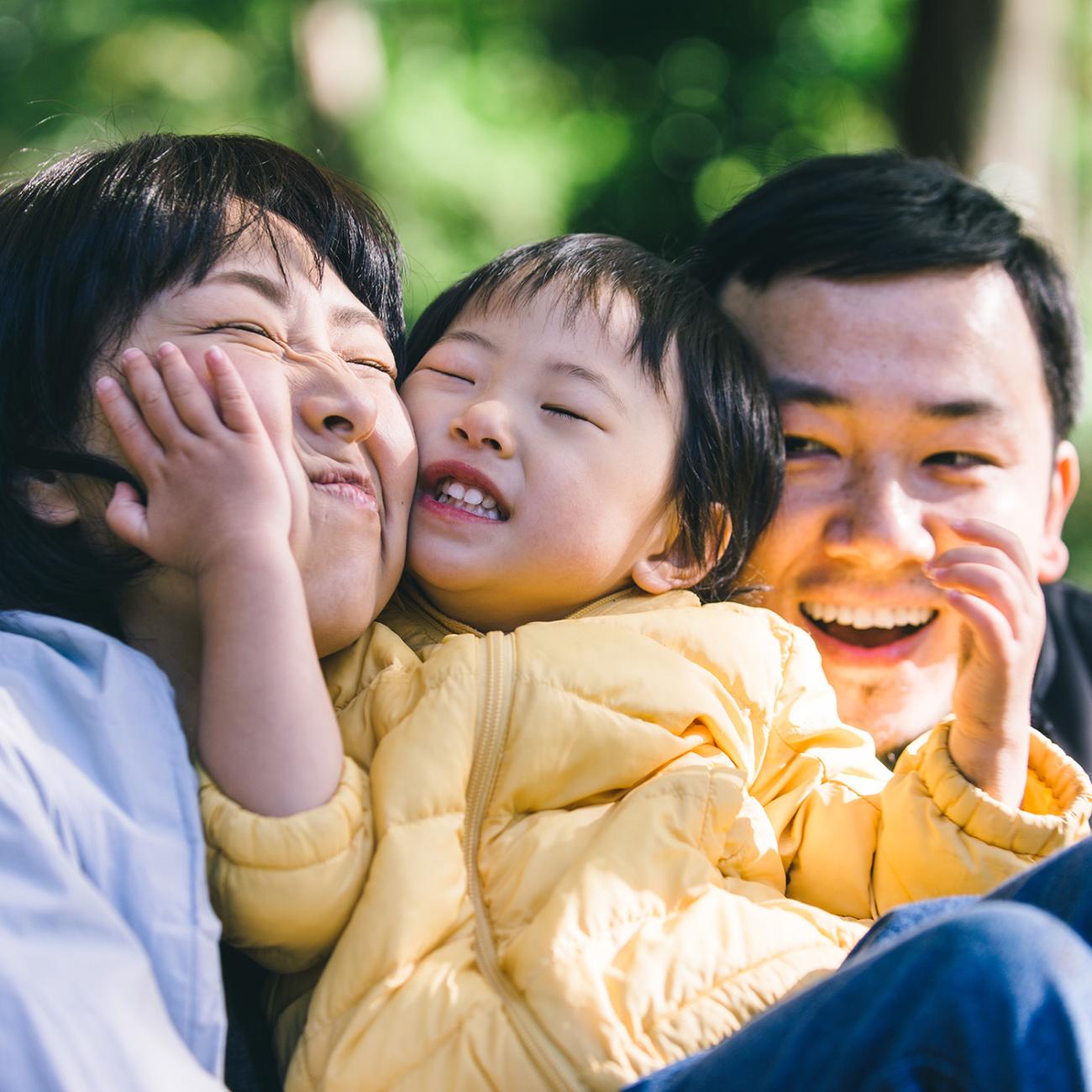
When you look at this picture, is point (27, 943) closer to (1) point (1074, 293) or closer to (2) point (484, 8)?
(1) point (1074, 293)

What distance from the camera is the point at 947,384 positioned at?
98.3 inches

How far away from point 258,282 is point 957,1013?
4.33 ft

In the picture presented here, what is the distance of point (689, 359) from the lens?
223 cm

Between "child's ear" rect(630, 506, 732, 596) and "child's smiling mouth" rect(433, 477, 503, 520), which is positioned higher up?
"child's smiling mouth" rect(433, 477, 503, 520)

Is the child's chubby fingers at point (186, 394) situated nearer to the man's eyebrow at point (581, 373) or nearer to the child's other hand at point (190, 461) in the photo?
the child's other hand at point (190, 461)

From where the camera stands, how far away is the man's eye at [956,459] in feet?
8.30

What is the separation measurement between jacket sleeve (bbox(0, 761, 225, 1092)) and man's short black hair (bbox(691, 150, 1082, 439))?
6.12ft

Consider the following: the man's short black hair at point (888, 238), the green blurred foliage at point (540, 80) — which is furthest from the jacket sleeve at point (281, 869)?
the green blurred foliage at point (540, 80)

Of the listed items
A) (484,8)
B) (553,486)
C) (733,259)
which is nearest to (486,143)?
(484,8)

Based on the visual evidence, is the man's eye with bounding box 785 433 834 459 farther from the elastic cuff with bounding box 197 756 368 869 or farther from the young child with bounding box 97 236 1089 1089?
the elastic cuff with bounding box 197 756 368 869

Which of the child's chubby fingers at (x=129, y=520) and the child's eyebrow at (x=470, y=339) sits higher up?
the child's eyebrow at (x=470, y=339)

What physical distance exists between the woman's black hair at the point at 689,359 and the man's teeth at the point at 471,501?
34cm

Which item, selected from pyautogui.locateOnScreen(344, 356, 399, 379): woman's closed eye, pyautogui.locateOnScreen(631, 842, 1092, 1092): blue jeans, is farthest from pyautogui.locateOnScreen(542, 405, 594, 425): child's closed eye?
pyautogui.locateOnScreen(631, 842, 1092, 1092): blue jeans

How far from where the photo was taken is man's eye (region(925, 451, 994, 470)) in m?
2.53
